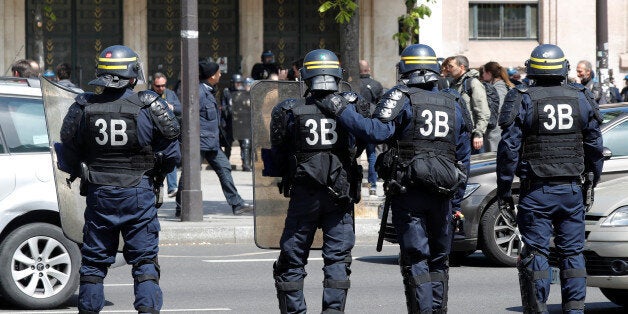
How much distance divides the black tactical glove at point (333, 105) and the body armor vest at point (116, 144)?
110cm

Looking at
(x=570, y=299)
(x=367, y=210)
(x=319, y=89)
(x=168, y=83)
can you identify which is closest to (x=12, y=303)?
(x=319, y=89)

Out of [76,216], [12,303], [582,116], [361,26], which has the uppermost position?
[361,26]

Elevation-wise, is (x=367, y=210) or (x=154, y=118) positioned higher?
(x=154, y=118)

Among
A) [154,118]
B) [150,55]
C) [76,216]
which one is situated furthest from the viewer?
[150,55]

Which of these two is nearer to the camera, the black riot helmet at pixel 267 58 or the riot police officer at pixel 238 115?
the riot police officer at pixel 238 115

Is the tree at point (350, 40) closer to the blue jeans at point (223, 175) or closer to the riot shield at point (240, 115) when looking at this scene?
the blue jeans at point (223, 175)

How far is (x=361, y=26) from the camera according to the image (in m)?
23.3

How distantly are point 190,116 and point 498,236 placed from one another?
4.22 metres

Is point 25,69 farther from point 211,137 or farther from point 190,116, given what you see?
point 211,137

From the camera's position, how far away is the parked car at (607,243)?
8.66 meters

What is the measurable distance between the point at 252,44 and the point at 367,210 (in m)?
8.42

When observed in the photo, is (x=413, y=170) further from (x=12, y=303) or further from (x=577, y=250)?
(x=12, y=303)

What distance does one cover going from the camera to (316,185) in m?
7.98

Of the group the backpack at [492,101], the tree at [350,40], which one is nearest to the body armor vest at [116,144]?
the backpack at [492,101]
